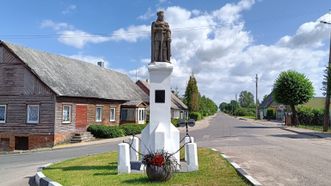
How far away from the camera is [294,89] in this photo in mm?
46906

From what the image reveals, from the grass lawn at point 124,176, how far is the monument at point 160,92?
1272mm

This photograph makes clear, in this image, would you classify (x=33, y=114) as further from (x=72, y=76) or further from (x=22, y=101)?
(x=72, y=76)

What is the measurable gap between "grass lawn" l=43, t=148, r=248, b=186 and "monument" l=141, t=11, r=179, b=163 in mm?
1272

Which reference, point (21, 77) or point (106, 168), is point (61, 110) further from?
point (106, 168)

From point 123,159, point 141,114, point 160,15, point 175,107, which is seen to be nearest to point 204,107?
point 175,107

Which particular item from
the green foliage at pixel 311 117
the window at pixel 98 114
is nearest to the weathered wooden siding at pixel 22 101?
the window at pixel 98 114

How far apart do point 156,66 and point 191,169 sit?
3.40 metres

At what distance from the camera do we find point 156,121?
12586mm

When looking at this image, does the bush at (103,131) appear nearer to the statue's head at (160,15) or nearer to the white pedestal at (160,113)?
the white pedestal at (160,113)

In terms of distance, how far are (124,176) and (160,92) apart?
305 cm

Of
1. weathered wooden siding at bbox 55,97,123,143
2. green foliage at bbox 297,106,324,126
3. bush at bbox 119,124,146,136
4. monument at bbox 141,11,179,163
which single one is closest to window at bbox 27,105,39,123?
weathered wooden siding at bbox 55,97,123,143

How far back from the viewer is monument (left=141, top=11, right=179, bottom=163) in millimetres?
12508

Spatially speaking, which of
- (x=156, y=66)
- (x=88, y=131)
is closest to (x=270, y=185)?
(x=156, y=66)

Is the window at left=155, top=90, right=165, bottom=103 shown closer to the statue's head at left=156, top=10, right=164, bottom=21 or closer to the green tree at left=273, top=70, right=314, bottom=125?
the statue's head at left=156, top=10, right=164, bottom=21
